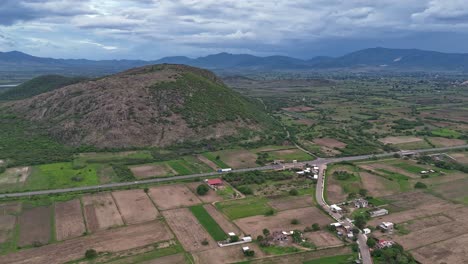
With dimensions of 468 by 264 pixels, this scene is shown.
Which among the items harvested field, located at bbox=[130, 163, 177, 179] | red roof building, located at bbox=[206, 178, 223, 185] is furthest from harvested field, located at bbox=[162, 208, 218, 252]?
harvested field, located at bbox=[130, 163, 177, 179]

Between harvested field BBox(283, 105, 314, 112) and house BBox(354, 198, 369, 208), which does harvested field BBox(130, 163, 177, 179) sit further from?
harvested field BBox(283, 105, 314, 112)

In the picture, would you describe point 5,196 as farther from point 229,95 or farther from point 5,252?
point 229,95

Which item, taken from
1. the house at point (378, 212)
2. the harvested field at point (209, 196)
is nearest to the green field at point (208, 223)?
the harvested field at point (209, 196)

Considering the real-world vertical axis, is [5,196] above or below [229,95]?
below

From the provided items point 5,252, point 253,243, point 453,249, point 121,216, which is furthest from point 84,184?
point 453,249

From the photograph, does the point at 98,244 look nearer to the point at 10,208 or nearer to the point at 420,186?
the point at 10,208

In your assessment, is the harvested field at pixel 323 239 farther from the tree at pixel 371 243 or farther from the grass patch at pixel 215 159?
the grass patch at pixel 215 159
